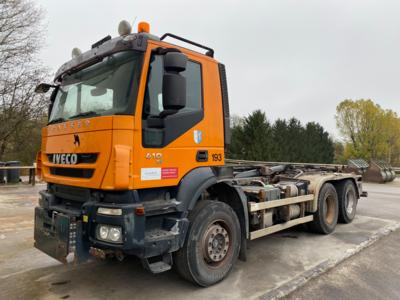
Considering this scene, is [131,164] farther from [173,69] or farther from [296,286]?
[296,286]

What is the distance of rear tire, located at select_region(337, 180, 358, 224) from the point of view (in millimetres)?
6902

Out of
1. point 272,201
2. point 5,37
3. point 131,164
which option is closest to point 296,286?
point 272,201

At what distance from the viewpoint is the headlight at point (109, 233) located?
316 cm

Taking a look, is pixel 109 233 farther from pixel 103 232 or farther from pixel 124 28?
pixel 124 28

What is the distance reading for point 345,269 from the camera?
436cm

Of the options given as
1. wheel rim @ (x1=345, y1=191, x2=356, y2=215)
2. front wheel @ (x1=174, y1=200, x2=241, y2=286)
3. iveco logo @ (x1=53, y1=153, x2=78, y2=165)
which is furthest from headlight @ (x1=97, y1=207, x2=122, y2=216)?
wheel rim @ (x1=345, y1=191, x2=356, y2=215)

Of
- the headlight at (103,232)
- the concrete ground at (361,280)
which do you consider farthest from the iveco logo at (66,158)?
the concrete ground at (361,280)

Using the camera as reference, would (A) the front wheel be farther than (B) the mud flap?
Yes

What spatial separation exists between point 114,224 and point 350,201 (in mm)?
5903

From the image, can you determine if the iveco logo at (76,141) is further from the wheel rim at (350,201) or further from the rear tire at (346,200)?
the wheel rim at (350,201)

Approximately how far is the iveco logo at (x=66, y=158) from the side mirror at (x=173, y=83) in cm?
117

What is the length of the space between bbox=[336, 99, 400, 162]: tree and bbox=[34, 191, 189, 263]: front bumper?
38722mm

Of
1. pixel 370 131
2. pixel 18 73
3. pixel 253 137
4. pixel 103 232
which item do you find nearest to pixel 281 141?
pixel 370 131

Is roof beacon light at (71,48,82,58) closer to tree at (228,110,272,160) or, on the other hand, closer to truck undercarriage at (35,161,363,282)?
truck undercarriage at (35,161,363,282)
